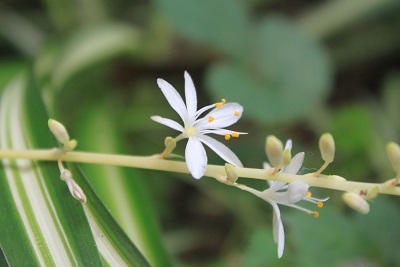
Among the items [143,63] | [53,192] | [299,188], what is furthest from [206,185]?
[299,188]

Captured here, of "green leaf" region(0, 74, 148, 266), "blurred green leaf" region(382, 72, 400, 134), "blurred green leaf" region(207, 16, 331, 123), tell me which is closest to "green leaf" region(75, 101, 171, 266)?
"green leaf" region(0, 74, 148, 266)

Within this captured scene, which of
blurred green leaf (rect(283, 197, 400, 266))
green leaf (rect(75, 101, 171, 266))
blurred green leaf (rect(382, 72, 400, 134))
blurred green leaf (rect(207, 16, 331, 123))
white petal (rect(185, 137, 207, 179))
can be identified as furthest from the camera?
blurred green leaf (rect(382, 72, 400, 134))

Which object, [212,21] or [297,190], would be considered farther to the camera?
[212,21]

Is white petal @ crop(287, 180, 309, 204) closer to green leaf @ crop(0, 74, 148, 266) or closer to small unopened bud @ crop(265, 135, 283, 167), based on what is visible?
small unopened bud @ crop(265, 135, 283, 167)

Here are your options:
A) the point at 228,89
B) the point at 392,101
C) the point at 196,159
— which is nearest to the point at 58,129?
the point at 196,159

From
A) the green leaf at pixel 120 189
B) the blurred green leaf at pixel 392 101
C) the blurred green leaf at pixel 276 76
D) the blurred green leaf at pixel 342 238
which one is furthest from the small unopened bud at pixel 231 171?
the blurred green leaf at pixel 392 101

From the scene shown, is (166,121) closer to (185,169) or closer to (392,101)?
(185,169)

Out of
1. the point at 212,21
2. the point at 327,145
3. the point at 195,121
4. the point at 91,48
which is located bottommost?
the point at 327,145
